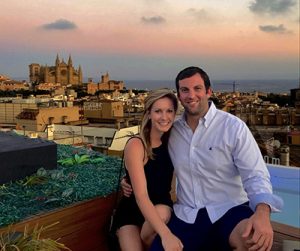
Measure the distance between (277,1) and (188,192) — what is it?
23.5 meters

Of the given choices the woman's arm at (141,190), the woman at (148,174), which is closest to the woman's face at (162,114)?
the woman at (148,174)

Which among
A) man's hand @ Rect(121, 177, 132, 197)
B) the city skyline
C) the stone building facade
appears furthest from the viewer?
the stone building facade

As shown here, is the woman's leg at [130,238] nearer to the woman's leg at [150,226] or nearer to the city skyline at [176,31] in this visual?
the woman's leg at [150,226]

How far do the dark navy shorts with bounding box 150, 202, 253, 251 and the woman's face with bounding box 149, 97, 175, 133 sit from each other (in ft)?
1.32

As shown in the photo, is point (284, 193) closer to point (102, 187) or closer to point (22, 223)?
point (102, 187)

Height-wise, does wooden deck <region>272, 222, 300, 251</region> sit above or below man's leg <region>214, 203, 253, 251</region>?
below

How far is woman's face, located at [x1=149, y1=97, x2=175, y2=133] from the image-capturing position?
1811 millimetres

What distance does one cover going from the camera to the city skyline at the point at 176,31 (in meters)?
19.1

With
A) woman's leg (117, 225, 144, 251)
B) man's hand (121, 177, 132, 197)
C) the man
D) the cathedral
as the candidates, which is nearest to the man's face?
the man

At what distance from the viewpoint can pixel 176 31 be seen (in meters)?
21.1

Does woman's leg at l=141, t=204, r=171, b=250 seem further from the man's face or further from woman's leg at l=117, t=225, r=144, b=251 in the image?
the man's face

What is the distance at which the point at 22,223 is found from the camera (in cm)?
178

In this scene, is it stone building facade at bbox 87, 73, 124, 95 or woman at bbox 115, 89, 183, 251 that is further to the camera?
stone building facade at bbox 87, 73, 124, 95

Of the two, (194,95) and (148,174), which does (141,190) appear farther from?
(194,95)
